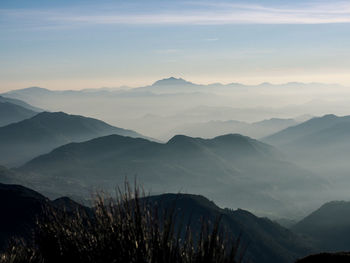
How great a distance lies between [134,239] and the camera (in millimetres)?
10141

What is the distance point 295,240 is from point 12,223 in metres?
118

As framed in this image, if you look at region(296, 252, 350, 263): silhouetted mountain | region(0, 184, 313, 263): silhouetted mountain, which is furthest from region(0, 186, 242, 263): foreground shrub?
region(0, 184, 313, 263): silhouetted mountain

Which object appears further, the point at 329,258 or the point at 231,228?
the point at 231,228

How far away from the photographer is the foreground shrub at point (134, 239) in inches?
374

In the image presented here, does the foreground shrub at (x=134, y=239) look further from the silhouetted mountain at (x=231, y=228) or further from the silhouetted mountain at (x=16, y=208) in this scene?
the silhouetted mountain at (x=16, y=208)

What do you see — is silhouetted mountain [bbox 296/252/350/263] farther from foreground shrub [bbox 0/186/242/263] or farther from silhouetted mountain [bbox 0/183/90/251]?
silhouetted mountain [bbox 0/183/90/251]

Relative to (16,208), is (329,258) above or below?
above

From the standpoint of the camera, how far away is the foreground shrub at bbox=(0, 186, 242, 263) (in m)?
9.51

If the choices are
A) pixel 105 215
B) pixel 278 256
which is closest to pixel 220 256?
pixel 105 215

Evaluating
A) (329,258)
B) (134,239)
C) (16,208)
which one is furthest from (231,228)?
(134,239)

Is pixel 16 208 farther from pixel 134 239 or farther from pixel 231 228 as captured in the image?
pixel 134 239

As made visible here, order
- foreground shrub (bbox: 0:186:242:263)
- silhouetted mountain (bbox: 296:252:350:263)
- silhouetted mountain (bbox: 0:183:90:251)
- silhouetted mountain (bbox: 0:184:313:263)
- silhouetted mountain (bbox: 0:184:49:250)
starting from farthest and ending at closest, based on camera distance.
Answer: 1. silhouetted mountain (bbox: 0:184:313:263)
2. silhouetted mountain (bbox: 0:184:49:250)
3. silhouetted mountain (bbox: 0:183:90:251)
4. silhouetted mountain (bbox: 296:252:350:263)
5. foreground shrub (bbox: 0:186:242:263)

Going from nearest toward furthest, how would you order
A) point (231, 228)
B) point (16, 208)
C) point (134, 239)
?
1. point (134, 239)
2. point (16, 208)
3. point (231, 228)

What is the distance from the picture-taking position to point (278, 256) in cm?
17275
